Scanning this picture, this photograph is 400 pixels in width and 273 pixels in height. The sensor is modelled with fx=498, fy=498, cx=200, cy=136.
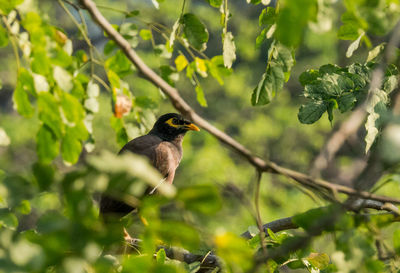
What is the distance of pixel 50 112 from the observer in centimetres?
155

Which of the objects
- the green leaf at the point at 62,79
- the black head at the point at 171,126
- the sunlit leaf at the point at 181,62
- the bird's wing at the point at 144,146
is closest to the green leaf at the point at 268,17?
the sunlit leaf at the point at 181,62

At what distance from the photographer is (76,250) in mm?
878

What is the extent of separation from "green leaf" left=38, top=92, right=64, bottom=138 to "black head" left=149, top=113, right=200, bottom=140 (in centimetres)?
258

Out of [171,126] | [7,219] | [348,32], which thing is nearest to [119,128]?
[7,219]

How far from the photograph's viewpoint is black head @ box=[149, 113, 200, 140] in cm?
417

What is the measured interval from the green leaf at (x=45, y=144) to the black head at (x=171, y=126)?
8.39ft

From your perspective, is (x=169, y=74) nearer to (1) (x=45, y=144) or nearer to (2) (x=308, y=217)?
(1) (x=45, y=144)

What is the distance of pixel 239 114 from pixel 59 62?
47.8 feet

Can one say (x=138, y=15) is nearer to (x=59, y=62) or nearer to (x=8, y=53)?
(x=59, y=62)

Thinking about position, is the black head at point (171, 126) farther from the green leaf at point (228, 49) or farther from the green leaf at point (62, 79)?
the green leaf at point (62, 79)

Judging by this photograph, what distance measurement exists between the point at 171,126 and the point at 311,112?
2434mm

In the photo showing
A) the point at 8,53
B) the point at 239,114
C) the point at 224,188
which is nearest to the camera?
the point at 224,188

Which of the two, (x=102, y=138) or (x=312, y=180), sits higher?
(x=312, y=180)

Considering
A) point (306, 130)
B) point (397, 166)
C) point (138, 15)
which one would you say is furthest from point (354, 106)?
point (306, 130)
